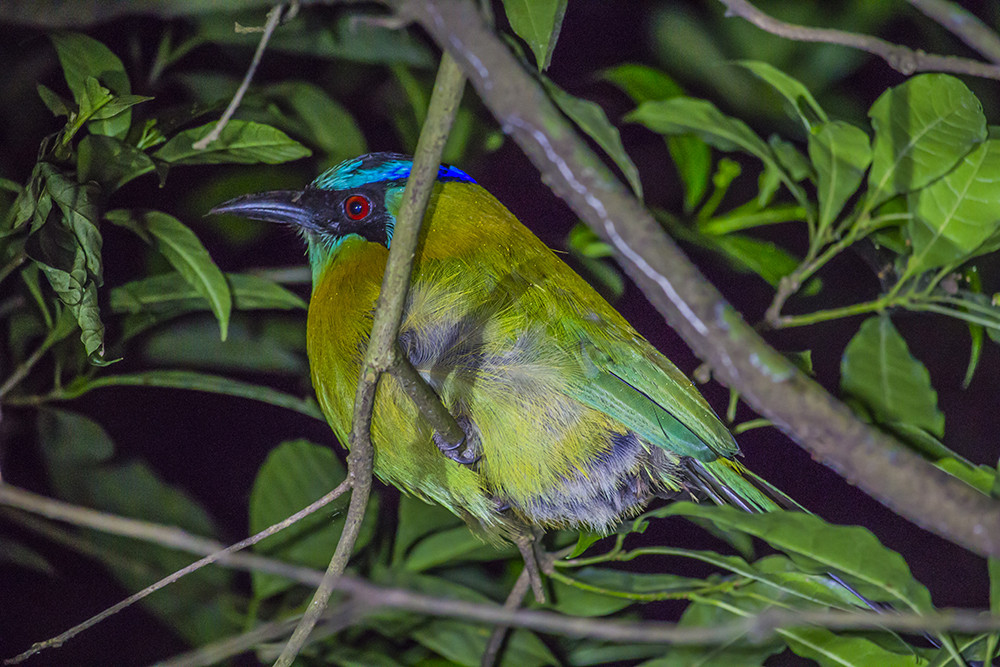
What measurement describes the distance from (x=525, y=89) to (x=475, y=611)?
30cm

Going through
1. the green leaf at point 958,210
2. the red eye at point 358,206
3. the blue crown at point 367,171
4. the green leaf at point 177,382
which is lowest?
the green leaf at point 177,382

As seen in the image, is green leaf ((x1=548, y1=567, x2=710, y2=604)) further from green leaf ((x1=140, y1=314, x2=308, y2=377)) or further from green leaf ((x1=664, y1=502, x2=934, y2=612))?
green leaf ((x1=140, y1=314, x2=308, y2=377))

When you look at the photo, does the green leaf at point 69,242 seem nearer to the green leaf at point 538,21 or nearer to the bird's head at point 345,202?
the bird's head at point 345,202

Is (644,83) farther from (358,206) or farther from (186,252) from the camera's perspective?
(186,252)

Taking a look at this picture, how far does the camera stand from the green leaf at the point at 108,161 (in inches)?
27.0

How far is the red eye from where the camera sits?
83cm

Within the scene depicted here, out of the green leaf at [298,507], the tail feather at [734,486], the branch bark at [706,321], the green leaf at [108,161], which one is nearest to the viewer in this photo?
the branch bark at [706,321]

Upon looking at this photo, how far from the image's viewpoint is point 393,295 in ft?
1.81

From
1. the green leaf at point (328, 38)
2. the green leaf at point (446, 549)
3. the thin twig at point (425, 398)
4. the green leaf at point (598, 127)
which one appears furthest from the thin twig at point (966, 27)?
the green leaf at point (446, 549)

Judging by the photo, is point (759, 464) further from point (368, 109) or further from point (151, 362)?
point (151, 362)

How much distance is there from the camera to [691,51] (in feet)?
3.27

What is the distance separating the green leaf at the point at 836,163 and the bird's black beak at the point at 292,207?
497mm

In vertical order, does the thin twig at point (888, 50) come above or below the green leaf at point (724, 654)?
above

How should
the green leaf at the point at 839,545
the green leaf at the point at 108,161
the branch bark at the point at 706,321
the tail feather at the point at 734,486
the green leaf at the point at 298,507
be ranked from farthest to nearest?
the green leaf at the point at 298,507 → the tail feather at the point at 734,486 → the green leaf at the point at 108,161 → the green leaf at the point at 839,545 → the branch bark at the point at 706,321
